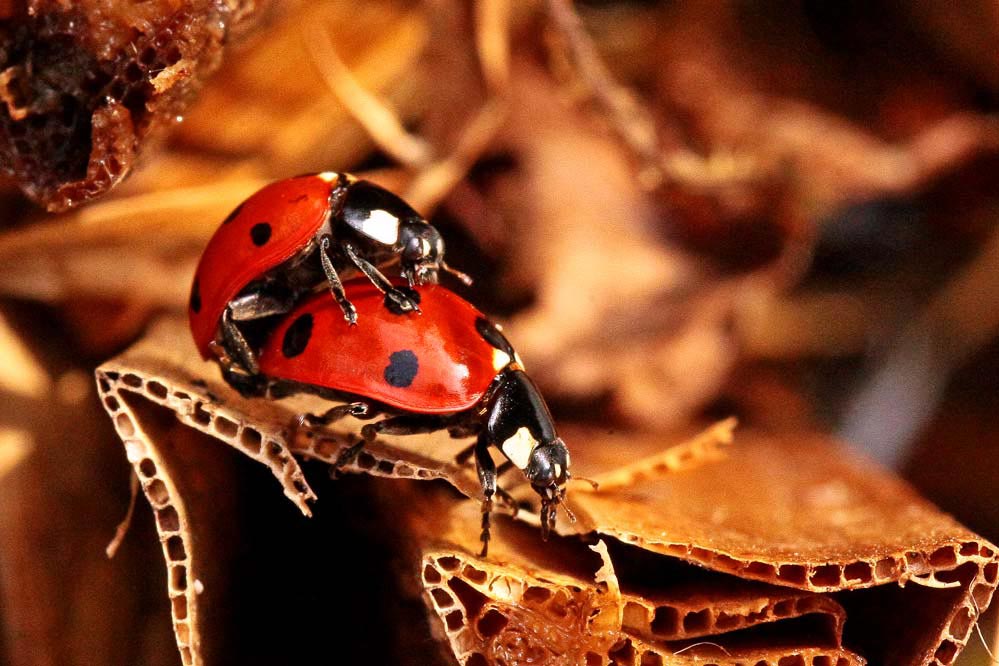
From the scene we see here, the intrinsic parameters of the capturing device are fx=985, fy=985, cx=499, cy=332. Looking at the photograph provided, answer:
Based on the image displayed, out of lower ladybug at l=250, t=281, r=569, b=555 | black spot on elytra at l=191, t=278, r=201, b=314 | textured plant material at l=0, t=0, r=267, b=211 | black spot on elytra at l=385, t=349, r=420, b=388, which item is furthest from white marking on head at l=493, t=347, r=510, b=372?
textured plant material at l=0, t=0, r=267, b=211

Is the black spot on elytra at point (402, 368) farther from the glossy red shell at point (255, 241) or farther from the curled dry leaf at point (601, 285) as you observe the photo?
the curled dry leaf at point (601, 285)

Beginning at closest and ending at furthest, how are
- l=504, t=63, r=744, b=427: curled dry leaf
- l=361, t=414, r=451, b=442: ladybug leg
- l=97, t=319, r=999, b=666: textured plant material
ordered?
l=97, t=319, r=999, b=666: textured plant material, l=361, t=414, r=451, b=442: ladybug leg, l=504, t=63, r=744, b=427: curled dry leaf

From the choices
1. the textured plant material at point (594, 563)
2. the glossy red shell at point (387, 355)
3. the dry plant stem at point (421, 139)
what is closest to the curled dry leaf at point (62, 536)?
the textured plant material at point (594, 563)

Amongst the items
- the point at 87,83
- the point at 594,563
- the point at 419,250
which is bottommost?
the point at 594,563

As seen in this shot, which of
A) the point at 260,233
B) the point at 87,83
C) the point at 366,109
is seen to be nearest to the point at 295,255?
the point at 260,233

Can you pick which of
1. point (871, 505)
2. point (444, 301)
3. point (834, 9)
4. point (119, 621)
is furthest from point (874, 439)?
point (119, 621)

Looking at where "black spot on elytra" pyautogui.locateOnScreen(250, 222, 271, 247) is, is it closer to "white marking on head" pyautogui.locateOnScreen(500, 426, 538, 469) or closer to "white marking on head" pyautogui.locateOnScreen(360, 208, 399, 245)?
"white marking on head" pyautogui.locateOnScreen(360, 208, 399, 245)

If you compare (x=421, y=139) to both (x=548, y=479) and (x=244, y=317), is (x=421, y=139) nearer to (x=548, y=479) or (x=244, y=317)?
(x=244, y=317)
